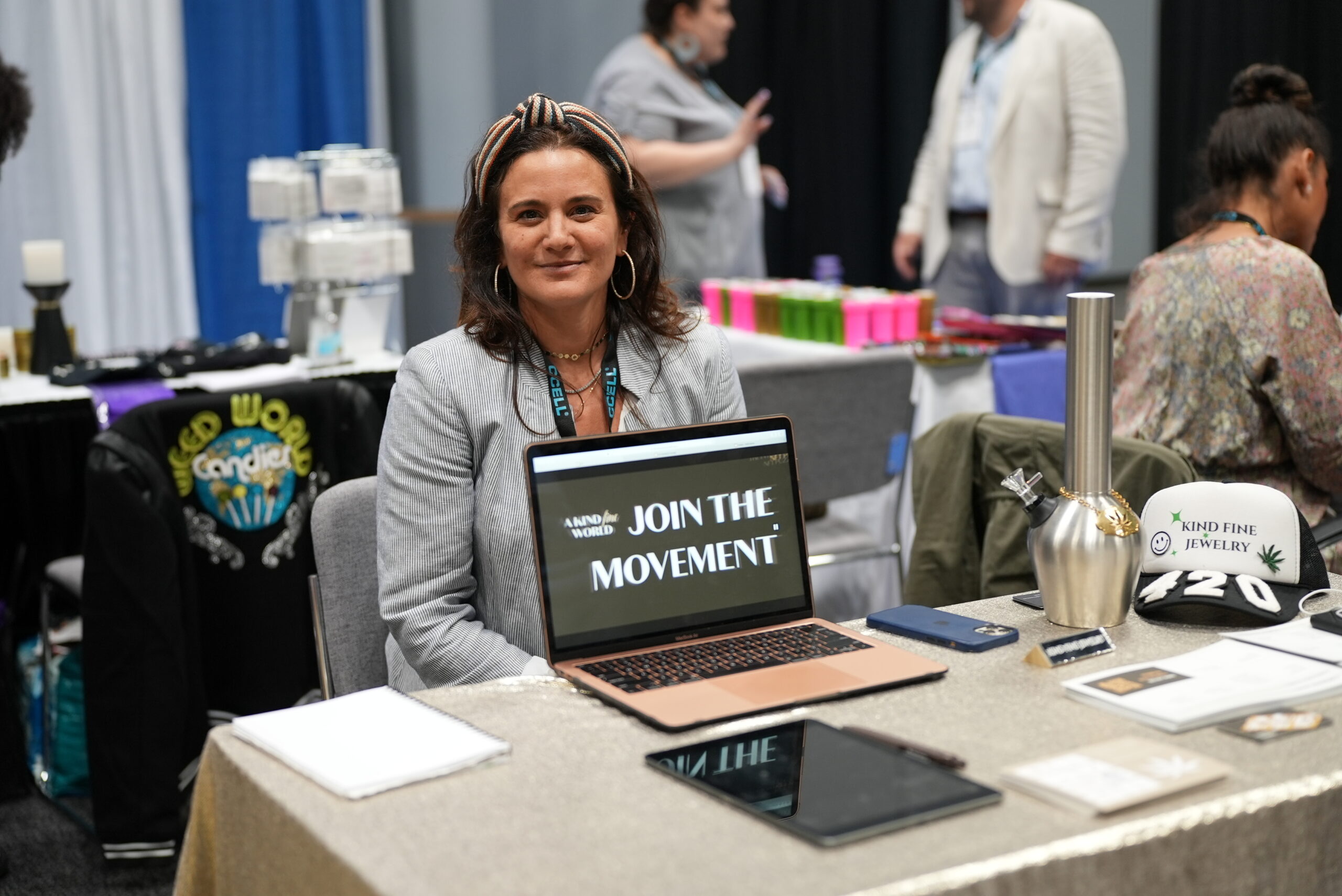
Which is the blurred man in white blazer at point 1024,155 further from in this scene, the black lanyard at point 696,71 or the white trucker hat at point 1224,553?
the white trucker hat at point 1224,553

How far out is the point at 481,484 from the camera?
163 cm

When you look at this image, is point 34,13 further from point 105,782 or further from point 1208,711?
point 1208,711

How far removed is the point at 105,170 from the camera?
17.3 ft

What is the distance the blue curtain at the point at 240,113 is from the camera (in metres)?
5.36

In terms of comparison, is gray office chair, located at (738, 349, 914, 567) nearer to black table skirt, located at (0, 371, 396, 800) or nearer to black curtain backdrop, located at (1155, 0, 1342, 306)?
black table skirt, located at (0, 371, 396, 800)

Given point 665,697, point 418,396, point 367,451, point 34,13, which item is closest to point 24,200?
point 34,13

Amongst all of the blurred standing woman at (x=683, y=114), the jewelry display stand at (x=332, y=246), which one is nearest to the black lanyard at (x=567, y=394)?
the jewelry display stand at (x=332, y=246)

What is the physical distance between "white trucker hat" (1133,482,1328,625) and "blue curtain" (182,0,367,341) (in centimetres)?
447

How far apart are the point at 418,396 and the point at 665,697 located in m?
0.54

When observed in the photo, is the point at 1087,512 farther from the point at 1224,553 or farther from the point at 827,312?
the point at 827,312

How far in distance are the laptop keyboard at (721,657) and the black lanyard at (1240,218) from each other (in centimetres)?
137

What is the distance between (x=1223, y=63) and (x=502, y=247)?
465cm

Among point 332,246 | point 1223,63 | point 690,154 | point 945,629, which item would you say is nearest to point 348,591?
point 945,629

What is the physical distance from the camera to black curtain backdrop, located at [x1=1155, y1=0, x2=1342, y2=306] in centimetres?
529
